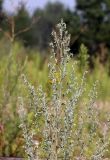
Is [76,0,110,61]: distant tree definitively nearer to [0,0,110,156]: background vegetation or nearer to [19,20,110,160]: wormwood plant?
[0,0,110,156]: background vegetation

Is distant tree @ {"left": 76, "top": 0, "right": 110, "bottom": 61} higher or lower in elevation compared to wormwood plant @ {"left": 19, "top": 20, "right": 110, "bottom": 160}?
higher

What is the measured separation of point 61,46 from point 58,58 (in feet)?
0.40

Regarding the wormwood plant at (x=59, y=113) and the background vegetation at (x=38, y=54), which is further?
the background vegetation at (x=38, y=54)

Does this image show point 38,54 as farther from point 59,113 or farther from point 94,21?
point 94,21

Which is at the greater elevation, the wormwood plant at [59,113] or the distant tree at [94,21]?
the distant tree at [94,21]

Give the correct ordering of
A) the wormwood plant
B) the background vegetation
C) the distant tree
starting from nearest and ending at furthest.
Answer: the wormwood plant < the background vegetation < the distant tree

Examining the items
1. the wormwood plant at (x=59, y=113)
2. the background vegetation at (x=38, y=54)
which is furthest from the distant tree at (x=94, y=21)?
the wormwood plant at (x=59, y=113)

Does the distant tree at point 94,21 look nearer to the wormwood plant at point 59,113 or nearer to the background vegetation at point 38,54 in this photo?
the background vegetation at point 38,54

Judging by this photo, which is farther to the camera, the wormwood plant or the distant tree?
the distant tree

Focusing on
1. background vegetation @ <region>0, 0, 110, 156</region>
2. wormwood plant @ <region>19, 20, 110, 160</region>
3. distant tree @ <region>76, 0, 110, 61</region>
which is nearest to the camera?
wormwood plant @ <region>19, 20, 110, 160</region>

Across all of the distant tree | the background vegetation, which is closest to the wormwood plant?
the background vegetation

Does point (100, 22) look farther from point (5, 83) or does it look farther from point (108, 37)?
point (5, 83)

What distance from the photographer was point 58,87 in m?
4.38

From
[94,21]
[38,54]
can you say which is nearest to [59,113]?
[38,54]
